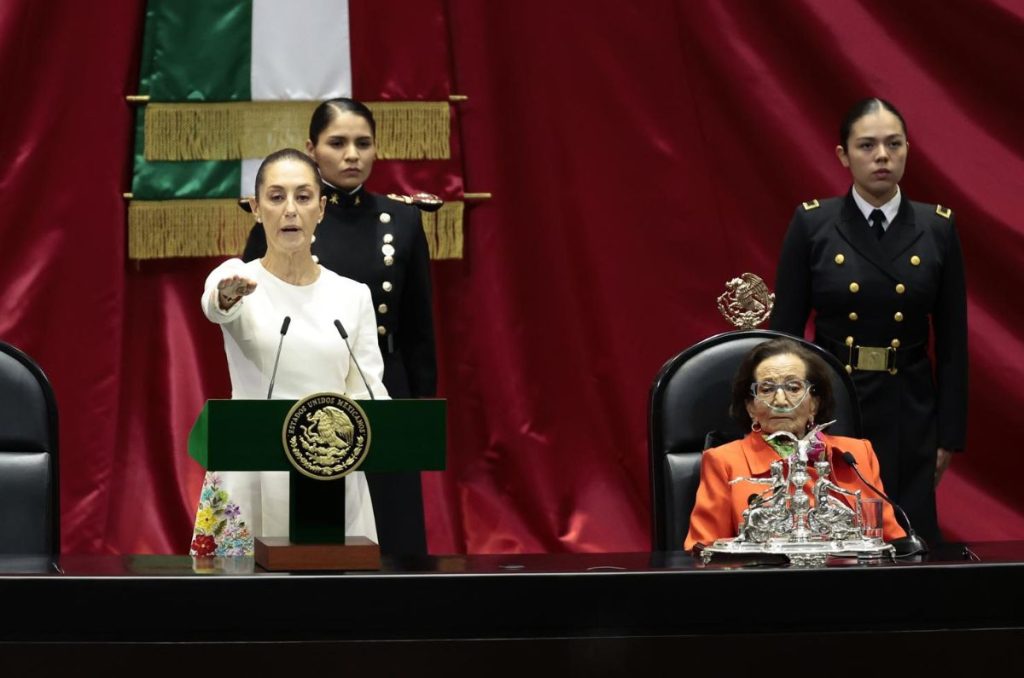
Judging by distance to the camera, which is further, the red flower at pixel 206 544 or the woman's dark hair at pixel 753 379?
the red flower at pixel 206 544

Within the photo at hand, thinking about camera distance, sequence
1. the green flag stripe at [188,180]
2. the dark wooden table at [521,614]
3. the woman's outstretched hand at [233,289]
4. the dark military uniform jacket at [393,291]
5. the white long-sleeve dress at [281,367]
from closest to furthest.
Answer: the dark wooden table at [521,614] → the woman's outstretched hand at [233,289] → the white long-sleeve dress at [281,367] → the dark military uniform jacket at [393,291] → the green flag stripe at [188,180]

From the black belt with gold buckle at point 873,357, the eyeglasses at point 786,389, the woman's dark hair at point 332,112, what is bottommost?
the eyeglasses at point 786,389

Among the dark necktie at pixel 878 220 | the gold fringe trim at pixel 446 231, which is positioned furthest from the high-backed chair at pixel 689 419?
the gold fringe trim at pixel 446 231

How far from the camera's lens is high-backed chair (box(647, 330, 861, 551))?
2.66 m

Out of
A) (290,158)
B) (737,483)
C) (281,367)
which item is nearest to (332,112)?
(290,158)

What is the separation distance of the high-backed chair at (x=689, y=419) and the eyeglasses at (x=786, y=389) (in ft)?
0.36

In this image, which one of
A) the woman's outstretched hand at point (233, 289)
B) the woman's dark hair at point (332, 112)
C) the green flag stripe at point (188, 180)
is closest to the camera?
the woman's outstretched hand at point (233, 289)

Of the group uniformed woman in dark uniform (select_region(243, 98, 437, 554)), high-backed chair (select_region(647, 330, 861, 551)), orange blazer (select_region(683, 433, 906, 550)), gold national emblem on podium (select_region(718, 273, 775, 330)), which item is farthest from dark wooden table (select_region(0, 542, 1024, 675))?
uniformed woman in dark uniform (select_region(243, 98, 437, 554))

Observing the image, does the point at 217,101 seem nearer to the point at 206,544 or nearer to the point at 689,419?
the point at 206,544

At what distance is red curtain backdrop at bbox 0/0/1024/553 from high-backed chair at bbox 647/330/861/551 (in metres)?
2.08

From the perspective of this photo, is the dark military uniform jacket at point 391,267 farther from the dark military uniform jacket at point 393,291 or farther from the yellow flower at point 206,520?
the yellow flower at point 206,520

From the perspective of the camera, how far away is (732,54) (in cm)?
474

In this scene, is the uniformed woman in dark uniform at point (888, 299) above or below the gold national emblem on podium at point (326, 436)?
above

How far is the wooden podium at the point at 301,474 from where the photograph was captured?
1951 millimetres
